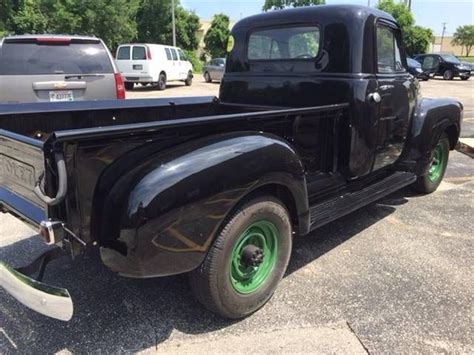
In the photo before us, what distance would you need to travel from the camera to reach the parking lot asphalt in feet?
9.36

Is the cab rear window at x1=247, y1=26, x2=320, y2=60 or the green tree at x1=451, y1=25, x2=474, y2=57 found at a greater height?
the green tree at x1=451, y1=25, x2=474, y2=57

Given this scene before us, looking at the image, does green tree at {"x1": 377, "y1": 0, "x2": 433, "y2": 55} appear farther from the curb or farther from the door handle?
the door handle

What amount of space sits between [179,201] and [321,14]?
2.61 metres

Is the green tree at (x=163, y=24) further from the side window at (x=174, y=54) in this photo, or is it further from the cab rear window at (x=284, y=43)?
the cab rear window at (x=284, y=43)

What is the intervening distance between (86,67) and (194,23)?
119ft

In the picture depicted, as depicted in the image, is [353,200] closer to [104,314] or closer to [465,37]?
[104,314]

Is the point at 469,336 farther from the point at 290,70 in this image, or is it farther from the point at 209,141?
the point at 290,70

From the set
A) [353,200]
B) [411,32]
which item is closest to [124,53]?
[353,200]

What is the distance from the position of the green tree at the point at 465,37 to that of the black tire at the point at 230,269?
3771 inches

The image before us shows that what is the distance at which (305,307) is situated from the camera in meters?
3.25

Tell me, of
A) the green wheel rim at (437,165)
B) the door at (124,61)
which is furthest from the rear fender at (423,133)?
the door at (124,61)

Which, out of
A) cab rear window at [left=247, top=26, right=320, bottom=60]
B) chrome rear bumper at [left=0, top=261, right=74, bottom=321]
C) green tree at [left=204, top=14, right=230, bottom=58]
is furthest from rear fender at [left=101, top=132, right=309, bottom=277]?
green tree at [left=204, top=14, right=230, bottom=58]

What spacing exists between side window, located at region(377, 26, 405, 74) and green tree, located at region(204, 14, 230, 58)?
123ft

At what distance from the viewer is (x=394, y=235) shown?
14.9 feet
